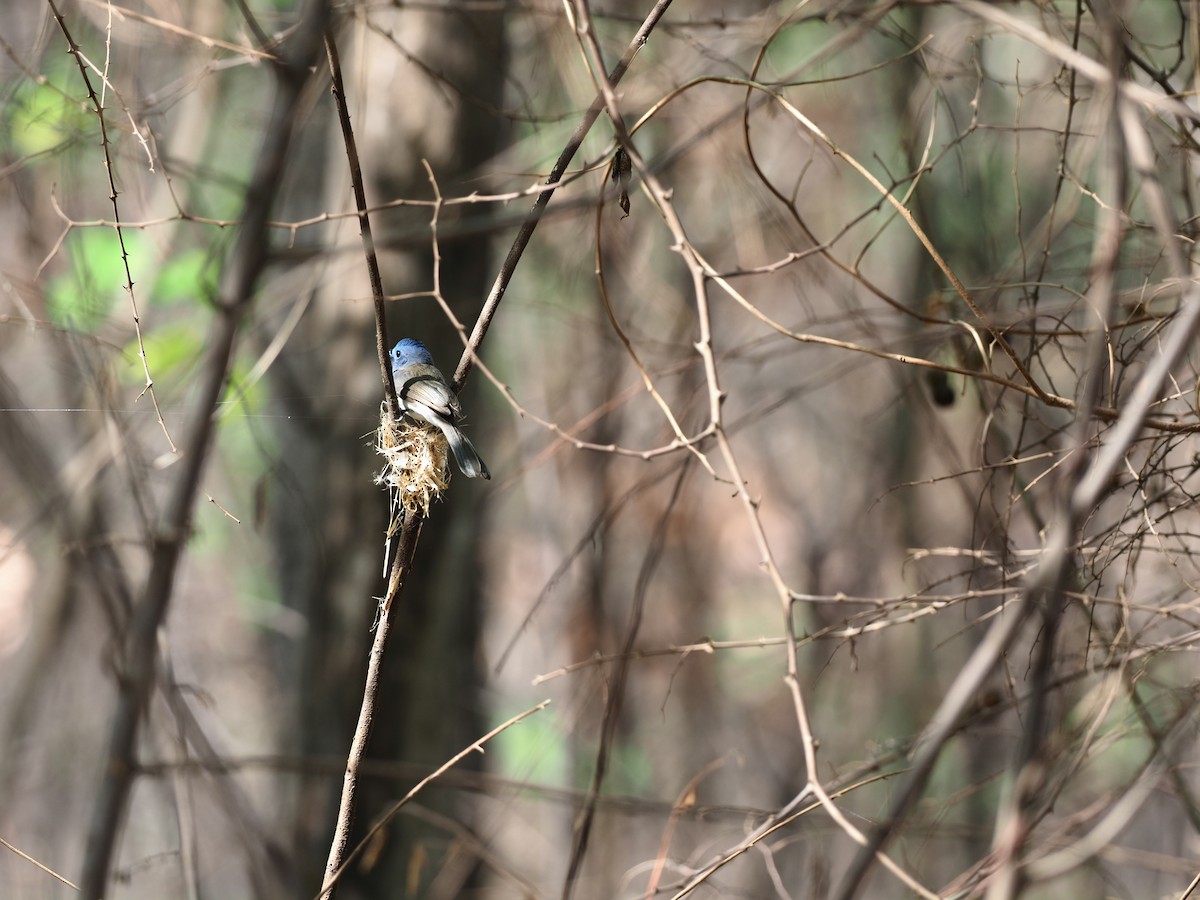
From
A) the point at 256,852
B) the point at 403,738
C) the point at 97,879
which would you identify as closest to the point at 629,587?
the point at 403,738

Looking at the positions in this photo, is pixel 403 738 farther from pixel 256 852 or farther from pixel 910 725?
pixel 910 725

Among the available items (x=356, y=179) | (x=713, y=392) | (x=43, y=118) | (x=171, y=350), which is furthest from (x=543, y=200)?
(x=171, y=350)

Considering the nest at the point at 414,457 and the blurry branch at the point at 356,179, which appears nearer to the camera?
the blurry branch at the point at 356,179

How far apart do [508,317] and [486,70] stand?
551cm

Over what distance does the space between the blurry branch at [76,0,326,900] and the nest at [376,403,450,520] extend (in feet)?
4.43

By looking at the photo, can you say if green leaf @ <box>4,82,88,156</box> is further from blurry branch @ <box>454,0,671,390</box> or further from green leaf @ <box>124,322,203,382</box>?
blurry branch @ <box>454,0,671,390</box>

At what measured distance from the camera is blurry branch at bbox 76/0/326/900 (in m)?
0.88

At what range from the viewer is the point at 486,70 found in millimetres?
4133

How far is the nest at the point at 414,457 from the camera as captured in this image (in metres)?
2.36

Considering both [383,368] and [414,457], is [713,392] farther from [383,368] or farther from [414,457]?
[414,457]

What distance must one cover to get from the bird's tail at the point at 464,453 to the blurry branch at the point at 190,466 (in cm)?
156

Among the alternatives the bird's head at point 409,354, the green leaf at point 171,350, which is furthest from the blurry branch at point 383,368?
the green leaf at point 171,350

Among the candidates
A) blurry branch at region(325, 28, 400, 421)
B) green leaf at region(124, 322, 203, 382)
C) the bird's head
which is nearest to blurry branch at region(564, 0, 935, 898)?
blurry branch at region(325, 28, 400, 421)

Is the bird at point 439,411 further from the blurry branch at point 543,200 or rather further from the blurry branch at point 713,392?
the blurry branch at point 713,392
